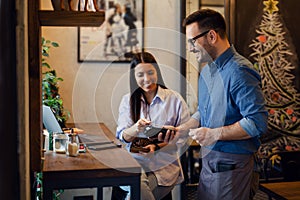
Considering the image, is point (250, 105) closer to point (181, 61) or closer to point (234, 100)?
point (234, 100)

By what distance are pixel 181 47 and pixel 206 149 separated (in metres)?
1.59

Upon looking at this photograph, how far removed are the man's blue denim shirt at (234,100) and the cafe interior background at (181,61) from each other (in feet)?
4.69

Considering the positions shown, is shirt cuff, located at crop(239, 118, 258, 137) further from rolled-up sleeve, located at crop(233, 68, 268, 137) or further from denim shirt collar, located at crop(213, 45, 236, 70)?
denim shirt collar, located at crop(213, 45, 236, 70)

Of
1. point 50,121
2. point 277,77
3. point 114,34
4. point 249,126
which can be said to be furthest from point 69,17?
point 277,77

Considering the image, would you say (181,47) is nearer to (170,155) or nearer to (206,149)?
(170,155)

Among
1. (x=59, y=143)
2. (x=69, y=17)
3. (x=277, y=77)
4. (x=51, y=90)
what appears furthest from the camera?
(x=277, y=77)

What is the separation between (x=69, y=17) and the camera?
1.42m

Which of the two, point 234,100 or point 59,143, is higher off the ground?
point 234,100

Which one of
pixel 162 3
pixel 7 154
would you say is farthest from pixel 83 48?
pixel 7 154

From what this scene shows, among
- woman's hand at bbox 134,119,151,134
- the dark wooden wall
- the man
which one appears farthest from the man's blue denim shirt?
the dark wooden wall

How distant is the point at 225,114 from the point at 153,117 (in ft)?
2.04

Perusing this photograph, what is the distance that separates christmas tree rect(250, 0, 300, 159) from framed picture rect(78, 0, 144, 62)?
1.05m

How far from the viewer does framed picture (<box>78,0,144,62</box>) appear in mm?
3314

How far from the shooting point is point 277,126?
3.51m
